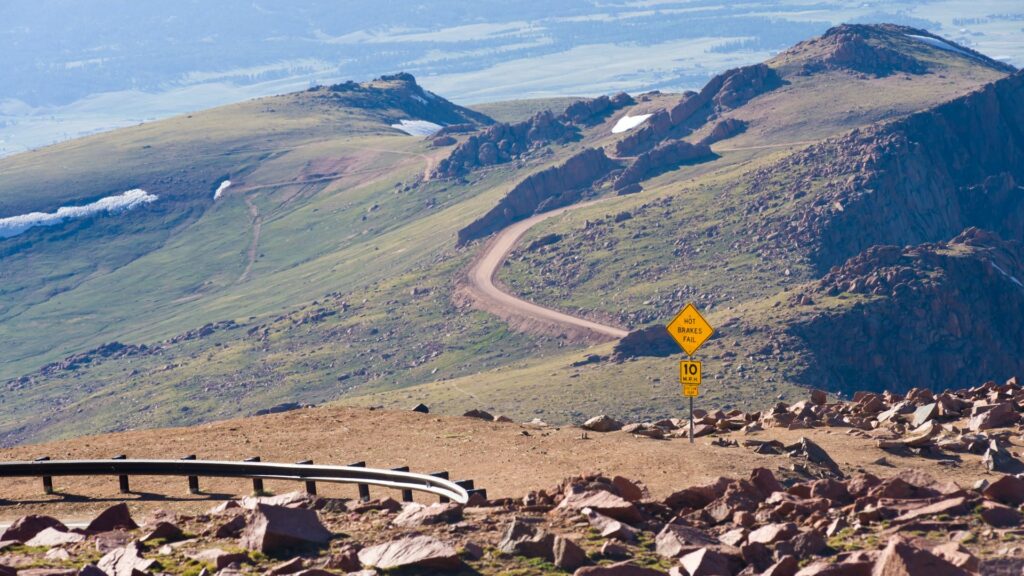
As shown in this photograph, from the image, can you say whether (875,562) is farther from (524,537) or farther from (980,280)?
(980,280)

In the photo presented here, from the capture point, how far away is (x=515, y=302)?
5748 inches

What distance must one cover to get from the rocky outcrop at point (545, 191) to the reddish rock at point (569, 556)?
15186cm

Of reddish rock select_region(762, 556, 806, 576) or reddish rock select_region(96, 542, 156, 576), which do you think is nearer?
reddish rock select_region(762, 556, 806, 576)

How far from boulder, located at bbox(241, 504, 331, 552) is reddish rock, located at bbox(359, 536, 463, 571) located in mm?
1420

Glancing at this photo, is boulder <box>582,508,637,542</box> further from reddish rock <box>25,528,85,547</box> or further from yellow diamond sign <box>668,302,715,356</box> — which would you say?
yellow diamond sign <box>668,302,715,356</box>

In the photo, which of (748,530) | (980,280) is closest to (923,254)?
(980,280)

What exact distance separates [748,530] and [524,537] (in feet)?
10.2

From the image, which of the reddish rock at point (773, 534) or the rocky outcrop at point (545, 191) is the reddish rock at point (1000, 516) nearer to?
the reddish rock at point (773, 534)

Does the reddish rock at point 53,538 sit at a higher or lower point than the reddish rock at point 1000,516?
higher

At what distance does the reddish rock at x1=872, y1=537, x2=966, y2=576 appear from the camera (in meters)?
16.8

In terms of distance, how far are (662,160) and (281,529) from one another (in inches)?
6355

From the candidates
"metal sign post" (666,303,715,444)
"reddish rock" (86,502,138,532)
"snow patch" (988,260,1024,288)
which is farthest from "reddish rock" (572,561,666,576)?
"snow patch" (988,260,1024,288)

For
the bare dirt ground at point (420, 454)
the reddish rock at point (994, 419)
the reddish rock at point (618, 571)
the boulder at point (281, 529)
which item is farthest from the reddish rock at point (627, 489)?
the reddish rock at point (994, 419)

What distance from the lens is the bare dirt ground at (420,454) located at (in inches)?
1066
